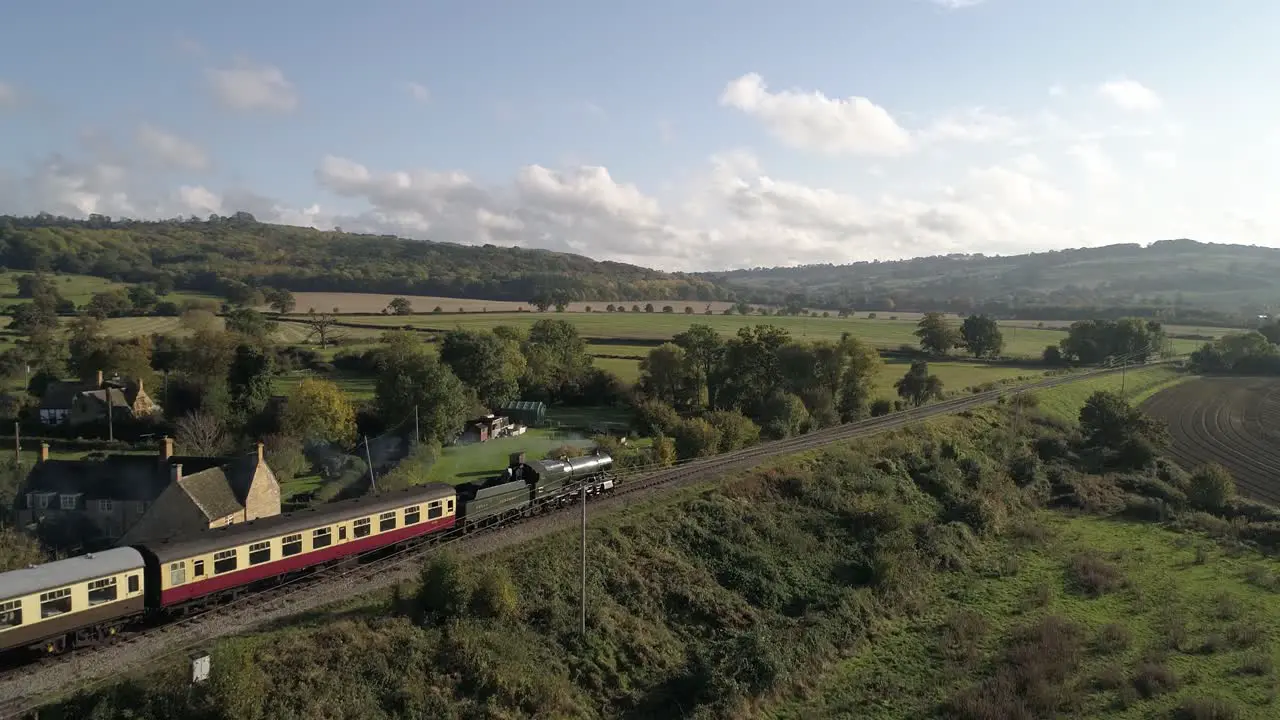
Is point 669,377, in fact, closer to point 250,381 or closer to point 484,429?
point 484,429

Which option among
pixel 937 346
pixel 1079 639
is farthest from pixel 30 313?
pixel 937 346

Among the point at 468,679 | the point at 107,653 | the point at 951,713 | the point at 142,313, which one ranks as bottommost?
the point at 951,713

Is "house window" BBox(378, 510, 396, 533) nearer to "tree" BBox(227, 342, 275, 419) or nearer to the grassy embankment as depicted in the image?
the grassy embankment

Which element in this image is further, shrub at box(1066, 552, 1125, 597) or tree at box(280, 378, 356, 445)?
tree at box(280, 378, 356, 445)

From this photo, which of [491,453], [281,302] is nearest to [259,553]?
[491,453]

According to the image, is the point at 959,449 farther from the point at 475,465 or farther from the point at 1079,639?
the point at 475,465

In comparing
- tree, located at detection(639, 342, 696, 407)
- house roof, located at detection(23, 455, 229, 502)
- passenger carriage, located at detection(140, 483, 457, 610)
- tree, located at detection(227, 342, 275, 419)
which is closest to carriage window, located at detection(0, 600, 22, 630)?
passenger carriage, located at detection(140, 483, 457, 610)

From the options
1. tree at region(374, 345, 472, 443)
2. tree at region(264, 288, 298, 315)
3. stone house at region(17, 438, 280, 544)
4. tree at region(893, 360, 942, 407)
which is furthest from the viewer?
tree at region(264, 288, 298, 315)

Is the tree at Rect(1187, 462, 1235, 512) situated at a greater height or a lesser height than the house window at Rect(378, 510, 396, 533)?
lesser
